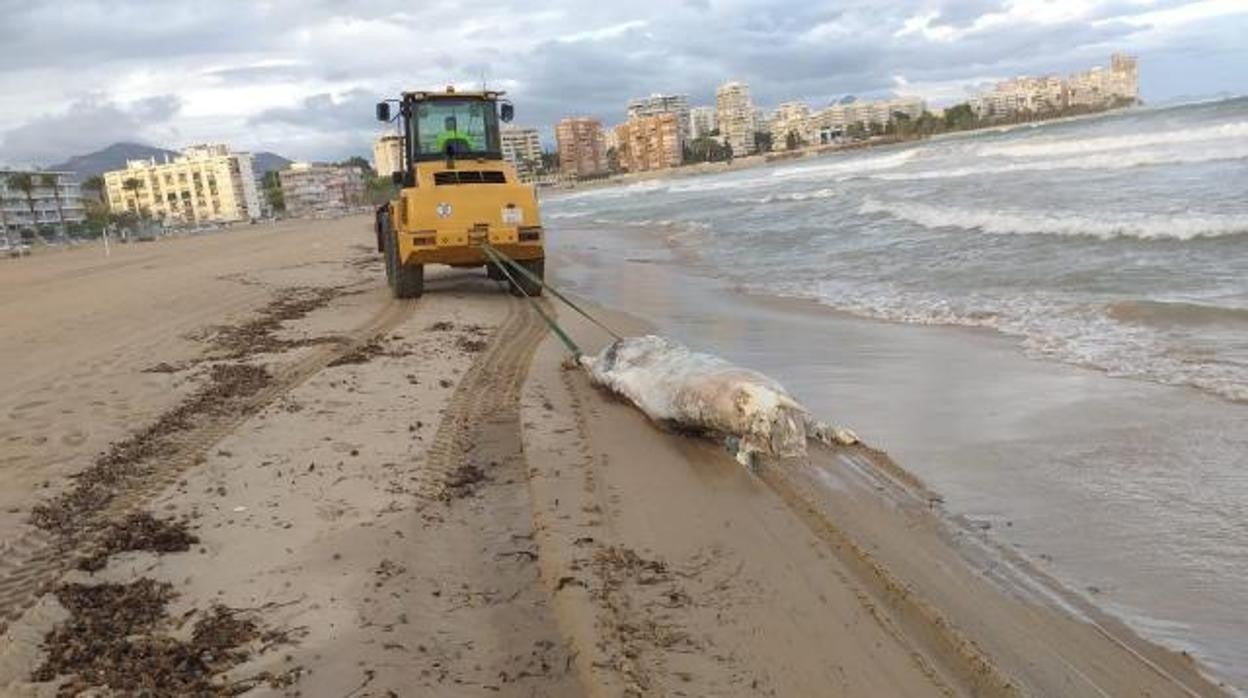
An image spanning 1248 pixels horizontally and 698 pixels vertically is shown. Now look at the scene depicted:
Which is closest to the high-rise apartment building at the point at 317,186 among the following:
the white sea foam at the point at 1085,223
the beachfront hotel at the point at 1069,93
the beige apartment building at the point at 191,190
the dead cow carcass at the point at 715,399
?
the beige apartment building at the point at 191,190

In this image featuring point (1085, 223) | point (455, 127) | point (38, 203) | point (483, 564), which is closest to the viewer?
point (483, 564)

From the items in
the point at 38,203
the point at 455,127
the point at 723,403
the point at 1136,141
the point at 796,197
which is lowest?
the point at 796,197

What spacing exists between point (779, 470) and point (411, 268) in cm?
908

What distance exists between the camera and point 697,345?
30.1 feet

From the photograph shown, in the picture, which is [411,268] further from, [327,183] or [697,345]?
[327,183]

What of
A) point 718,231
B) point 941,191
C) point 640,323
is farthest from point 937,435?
point 941,191

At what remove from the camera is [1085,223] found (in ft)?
49.8

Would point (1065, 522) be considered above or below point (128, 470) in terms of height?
below

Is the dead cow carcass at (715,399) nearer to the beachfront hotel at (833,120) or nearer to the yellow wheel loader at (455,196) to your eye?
the yellow wheel loader at (455,196)

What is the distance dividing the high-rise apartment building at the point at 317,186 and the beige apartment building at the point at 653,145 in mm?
47296

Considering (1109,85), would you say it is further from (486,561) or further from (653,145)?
(486,561)

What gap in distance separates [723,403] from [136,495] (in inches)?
124

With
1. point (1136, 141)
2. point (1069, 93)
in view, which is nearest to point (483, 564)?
point (1136, 141)

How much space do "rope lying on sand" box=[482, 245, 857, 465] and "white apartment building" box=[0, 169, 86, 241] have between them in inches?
4034
